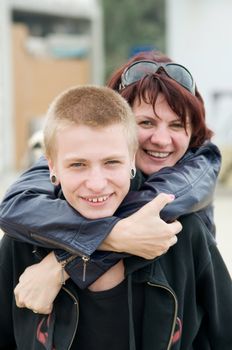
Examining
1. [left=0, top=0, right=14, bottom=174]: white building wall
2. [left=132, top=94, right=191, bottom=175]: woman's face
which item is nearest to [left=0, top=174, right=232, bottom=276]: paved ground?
[left=0, top=0, right=14, bottom=174]: white building wall

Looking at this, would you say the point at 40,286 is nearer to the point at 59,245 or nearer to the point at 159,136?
the point at 59,245

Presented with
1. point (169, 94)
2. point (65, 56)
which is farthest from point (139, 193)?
point (65, 56)

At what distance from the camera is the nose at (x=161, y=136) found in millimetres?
2248

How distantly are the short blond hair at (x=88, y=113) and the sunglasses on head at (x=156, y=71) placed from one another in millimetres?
263

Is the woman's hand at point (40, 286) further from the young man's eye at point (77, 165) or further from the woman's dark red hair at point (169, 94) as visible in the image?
the woman's dark red hair at point (169, 94)

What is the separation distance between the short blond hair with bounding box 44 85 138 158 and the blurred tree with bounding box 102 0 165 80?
1645 inches

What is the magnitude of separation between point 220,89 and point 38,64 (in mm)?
3835

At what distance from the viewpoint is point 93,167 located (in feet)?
6.18

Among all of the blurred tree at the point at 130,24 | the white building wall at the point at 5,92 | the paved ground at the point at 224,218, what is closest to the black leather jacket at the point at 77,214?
the paved ground at the point at 224,218

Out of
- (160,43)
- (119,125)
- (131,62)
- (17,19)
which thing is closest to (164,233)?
(119,125)

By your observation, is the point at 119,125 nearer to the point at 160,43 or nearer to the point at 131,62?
the point at 131,62

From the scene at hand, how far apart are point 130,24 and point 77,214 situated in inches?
1744

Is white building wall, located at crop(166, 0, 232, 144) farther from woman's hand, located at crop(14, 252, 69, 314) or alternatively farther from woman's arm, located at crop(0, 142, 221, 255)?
woman's hand, located at crop(14, 252, 69, 314)

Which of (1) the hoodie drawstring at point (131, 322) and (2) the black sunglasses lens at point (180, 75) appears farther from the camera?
(2) the black sunglasses lens at point (180, 75)
